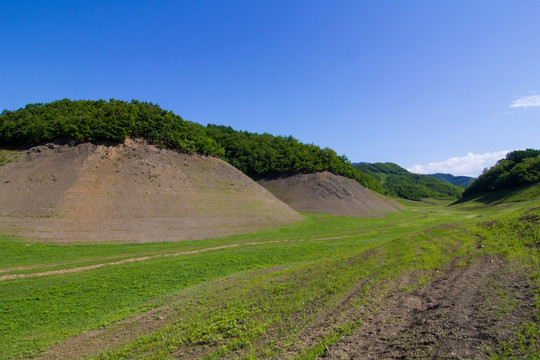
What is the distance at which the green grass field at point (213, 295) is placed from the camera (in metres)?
8.23

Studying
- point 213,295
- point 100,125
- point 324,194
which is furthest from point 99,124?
point 324,194

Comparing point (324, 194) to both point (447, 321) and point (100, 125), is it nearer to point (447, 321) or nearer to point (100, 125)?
point (100, 125)

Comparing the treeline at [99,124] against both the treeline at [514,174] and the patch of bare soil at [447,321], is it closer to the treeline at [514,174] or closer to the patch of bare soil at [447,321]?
the patch of bare soil at [447,321]

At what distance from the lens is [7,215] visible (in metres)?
28.8

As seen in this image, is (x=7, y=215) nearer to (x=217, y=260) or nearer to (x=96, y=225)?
(x=96, y=225)

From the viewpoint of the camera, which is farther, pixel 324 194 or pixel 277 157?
pixel 277 157

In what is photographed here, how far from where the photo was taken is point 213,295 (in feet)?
44.0

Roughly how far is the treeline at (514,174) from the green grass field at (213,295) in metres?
88.6

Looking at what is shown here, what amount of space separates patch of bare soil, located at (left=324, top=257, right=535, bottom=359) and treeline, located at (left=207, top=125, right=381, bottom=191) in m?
68.4

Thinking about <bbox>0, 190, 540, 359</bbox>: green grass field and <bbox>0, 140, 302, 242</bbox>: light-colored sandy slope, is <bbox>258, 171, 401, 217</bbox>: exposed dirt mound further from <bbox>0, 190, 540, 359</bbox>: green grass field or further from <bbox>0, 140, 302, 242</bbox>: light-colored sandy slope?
<bbox>0, 190, 540, 359</bbox>: green grass field

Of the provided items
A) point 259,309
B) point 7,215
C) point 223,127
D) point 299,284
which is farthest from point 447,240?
point 223,127

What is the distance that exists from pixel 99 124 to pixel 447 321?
1946 inches

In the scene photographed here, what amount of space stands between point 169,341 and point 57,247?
22714 mm

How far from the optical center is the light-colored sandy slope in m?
29.8
